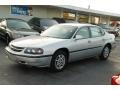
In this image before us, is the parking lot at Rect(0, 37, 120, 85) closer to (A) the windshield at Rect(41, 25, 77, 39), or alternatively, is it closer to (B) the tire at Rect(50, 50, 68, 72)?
(B) the tire at Rect(50, 50, 68, 72)

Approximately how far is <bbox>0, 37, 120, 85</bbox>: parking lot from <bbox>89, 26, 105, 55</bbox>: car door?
0.60 meters

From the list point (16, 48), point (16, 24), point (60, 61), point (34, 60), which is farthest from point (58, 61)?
point (16, 24)

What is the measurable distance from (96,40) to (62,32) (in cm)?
151

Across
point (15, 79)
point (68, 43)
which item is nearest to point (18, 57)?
point (15, 79)

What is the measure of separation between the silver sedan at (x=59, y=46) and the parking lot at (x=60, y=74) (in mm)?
313

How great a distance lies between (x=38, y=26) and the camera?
15.7 meters

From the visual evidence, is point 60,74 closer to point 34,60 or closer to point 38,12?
point 34,60

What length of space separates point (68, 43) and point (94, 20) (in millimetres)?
31395

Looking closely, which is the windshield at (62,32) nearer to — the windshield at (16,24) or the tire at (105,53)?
the tire at (105,53)

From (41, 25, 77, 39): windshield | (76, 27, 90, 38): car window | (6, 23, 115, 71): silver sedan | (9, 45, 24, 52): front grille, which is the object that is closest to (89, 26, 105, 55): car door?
(6, 23, 115, 71): silver sedan

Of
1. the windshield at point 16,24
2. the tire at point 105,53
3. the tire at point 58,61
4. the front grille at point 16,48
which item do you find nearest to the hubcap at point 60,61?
the tire at point 58,61

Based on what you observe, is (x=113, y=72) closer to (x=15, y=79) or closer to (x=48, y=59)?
(x=48, y=59)

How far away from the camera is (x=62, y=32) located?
8.11m

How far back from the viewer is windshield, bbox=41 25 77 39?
310 inches
